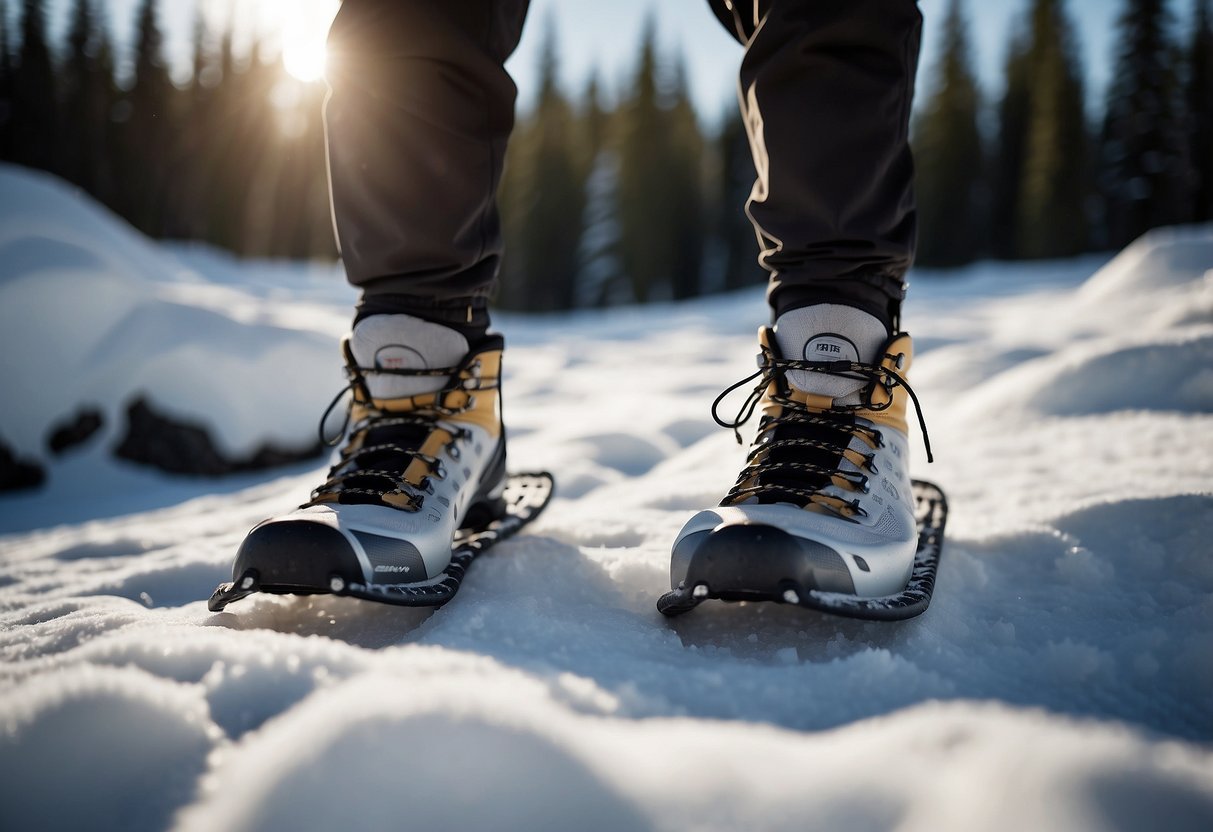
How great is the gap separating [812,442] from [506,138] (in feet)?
2.35

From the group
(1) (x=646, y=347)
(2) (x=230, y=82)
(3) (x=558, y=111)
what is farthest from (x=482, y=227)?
(2) (x=230, y=82)

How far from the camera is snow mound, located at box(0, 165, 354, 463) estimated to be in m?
2.77

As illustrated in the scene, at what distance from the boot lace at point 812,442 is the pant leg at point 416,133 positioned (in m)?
0.52

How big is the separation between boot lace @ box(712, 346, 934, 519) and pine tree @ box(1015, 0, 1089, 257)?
18.8m

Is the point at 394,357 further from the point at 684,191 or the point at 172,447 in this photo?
the point at 684,191

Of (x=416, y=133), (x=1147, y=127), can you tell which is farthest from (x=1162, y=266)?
(x=1147, y=127)

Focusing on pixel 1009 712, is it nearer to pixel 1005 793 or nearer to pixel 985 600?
pixel 1005 793

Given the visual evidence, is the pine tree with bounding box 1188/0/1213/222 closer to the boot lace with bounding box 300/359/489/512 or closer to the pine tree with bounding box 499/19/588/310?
the pine tree with bounding box 499/19/588/310

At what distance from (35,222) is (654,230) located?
18310 mm

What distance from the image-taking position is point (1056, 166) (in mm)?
15969

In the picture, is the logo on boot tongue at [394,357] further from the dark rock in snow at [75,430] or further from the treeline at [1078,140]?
the treeline at [1078,140]

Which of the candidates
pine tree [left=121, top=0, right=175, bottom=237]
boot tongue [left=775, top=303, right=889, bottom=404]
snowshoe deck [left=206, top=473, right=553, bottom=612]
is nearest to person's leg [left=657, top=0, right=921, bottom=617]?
boot tongue [left=775, top=303, right=889, bottom=404]

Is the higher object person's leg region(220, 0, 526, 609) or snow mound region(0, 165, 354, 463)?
person's leg region(220, 0, 526, 609)

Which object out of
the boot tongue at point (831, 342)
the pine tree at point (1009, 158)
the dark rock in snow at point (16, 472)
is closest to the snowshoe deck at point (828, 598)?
the boot tongue at point (831, 342)
